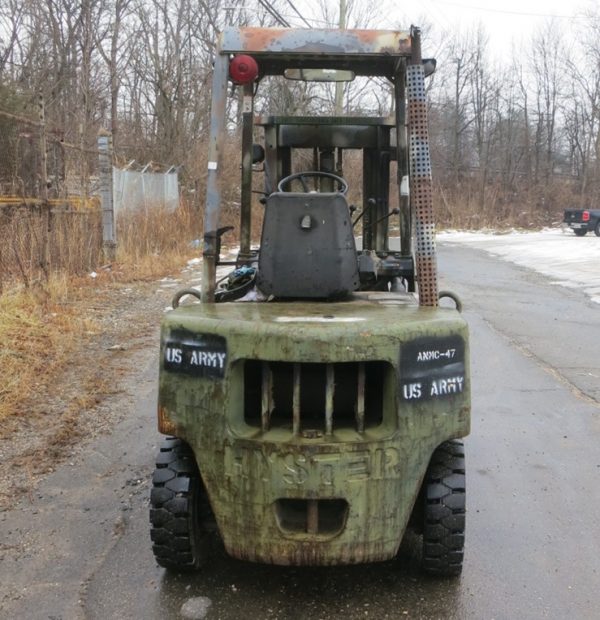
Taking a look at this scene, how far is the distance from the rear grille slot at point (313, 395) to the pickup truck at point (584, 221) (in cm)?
2756

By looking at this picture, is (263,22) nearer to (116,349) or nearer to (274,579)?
(116,349)

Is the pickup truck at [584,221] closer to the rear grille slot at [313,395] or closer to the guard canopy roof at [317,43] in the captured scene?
the guard canopy roof at [317,43]

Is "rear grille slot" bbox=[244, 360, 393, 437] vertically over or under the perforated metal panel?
under

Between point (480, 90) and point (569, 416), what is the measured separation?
48.3m

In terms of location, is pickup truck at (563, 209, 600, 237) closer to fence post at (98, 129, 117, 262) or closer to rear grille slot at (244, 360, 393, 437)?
fence post at (98, 129, 117, 262)

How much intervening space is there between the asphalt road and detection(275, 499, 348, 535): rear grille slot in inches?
14.6

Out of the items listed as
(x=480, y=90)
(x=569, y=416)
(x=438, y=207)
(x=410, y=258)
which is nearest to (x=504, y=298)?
(x=569, y=416)

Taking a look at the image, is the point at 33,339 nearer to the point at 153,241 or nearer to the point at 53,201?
the point at 53,201

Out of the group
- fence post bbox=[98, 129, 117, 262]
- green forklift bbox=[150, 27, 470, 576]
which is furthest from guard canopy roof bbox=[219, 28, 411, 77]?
fence post bbox=[98, 129, 117, 262]

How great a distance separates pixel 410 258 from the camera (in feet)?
12.5

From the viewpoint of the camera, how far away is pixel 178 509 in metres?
2.71

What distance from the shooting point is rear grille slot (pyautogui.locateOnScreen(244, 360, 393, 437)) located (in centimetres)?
256

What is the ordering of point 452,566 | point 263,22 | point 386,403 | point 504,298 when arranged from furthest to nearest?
1. point 263,22
2. point 504,298
3. point 452,566
4. point 386,403

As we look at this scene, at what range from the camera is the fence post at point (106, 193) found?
39.4 ft
